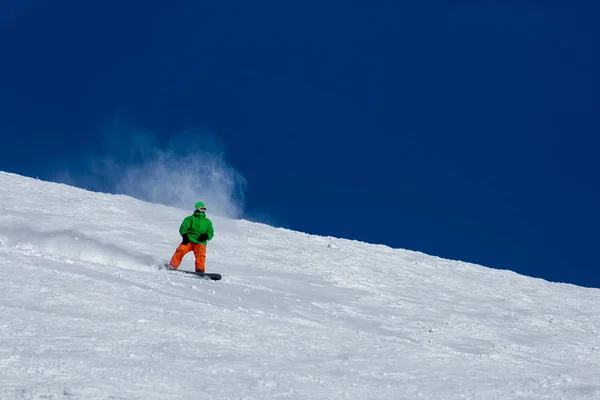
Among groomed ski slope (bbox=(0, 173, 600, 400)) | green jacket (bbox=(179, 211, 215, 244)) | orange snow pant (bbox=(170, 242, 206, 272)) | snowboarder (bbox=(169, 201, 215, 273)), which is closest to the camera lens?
groomed ski slope (bbox=(0, 173, 600, 400))

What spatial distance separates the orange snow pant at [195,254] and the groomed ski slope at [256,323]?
651 millimetres

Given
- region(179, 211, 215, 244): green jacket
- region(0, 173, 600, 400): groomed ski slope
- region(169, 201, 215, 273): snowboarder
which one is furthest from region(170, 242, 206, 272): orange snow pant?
region(0, 173, 600, 400): groomed ski slope

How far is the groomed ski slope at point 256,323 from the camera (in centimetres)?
662

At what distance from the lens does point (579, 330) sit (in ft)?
47.7

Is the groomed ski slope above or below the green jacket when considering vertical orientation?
below

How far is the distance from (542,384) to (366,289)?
342 inches

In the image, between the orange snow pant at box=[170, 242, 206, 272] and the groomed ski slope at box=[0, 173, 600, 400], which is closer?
the groomed ski slope at box=[0, 173, 600, 400]

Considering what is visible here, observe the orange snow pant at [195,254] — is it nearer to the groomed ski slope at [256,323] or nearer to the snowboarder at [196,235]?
the snowboarder at [196,235]

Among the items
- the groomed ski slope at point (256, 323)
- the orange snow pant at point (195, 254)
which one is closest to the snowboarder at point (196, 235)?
the orange snow pant at point (195, 254)

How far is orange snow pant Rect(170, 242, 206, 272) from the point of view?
14.9 meters

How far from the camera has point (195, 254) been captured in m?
15.2

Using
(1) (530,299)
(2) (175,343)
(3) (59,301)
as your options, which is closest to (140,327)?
(2) (175,343)

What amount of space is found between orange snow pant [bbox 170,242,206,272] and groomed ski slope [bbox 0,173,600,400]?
2.14 ft

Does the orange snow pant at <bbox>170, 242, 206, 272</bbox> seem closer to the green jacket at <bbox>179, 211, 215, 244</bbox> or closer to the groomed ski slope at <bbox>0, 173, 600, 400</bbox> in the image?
the green jacket at <bbox>179, 211, 215, 244</bbox>
